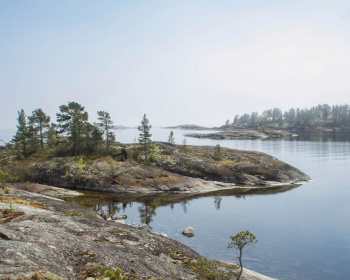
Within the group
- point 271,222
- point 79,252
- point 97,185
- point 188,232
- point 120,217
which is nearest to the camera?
point 79,252

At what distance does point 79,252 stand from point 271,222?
3407 centimetres

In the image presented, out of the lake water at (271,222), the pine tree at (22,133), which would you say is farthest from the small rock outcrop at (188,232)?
the pine tree at (22,133)

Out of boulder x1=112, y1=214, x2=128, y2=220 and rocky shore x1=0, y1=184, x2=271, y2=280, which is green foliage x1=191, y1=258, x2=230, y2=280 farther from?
boulder x1=112, y1=214, x2=128, y2=220

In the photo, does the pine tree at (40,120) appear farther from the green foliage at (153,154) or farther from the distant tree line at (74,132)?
the green foliage at (153,154)

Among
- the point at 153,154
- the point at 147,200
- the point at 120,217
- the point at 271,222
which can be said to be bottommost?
the point at 271,222

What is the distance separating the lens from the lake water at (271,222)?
29.2m

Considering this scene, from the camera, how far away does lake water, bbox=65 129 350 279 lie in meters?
29.2

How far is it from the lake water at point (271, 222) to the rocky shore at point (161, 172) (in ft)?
19.9

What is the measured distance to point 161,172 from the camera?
6844 centimetres

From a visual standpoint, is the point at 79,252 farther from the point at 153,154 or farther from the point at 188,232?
the point at 153,154

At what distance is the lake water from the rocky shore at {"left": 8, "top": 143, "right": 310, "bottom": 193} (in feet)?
19.9

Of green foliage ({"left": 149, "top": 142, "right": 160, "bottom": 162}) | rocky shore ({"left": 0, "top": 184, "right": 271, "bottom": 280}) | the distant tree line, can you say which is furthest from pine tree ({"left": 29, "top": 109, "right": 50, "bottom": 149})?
rocky shore ({"left": 0, "top": 184, "right": 271, "bottom": 280})

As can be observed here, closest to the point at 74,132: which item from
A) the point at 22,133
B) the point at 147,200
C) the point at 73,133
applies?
the point at 73,133

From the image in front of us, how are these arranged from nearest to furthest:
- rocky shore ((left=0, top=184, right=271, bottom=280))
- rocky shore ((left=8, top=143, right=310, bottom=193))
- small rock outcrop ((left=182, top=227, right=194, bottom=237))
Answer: rocky shore ((left=0, top=184, right=271, bottom=280)), small rock outcrop ((left=182, top=227, right=194, bottom=237)), rocky shore ((left=8, top=143, right=310, bottom=193))
